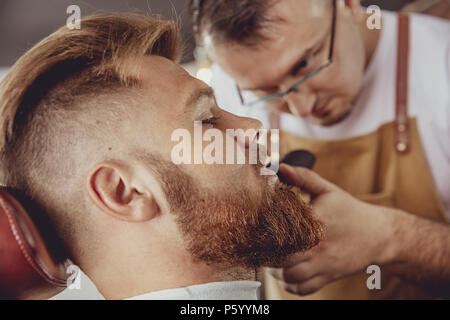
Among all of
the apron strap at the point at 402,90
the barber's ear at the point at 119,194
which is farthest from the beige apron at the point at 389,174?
the barber's ear at the point at 119,194

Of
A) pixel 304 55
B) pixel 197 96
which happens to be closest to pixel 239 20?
pixel 304 55

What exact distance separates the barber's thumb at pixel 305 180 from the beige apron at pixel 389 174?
1.48 feet

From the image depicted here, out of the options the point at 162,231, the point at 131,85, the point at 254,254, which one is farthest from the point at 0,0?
the point at 254,254

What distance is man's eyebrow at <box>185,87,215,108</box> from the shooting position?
99 centimetres

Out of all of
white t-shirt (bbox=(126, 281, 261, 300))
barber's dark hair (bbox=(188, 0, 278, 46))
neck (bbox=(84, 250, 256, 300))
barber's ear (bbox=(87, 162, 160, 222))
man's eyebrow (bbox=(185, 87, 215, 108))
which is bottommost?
white t-shirt (bbox=(126, 281, 261, 300))

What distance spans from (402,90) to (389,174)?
1.16 feet

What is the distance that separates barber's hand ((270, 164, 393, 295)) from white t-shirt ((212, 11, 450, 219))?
48 cm

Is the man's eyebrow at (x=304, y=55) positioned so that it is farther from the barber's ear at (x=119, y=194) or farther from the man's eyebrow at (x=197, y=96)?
the barber's ear at (x=119, y=194)

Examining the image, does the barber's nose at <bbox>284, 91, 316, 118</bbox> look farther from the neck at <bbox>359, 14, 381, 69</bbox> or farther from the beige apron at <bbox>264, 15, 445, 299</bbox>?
the neck at <bbox>359, 14, 381, 69</bbox>

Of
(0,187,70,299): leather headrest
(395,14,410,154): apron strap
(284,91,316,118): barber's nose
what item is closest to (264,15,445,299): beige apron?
(395,14,410,154): apron strap

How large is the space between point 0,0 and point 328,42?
4.68ft

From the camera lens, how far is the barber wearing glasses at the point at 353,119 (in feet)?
4.07

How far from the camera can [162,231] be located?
3.18 feet

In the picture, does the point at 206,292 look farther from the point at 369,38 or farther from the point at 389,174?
the point at 369,38
